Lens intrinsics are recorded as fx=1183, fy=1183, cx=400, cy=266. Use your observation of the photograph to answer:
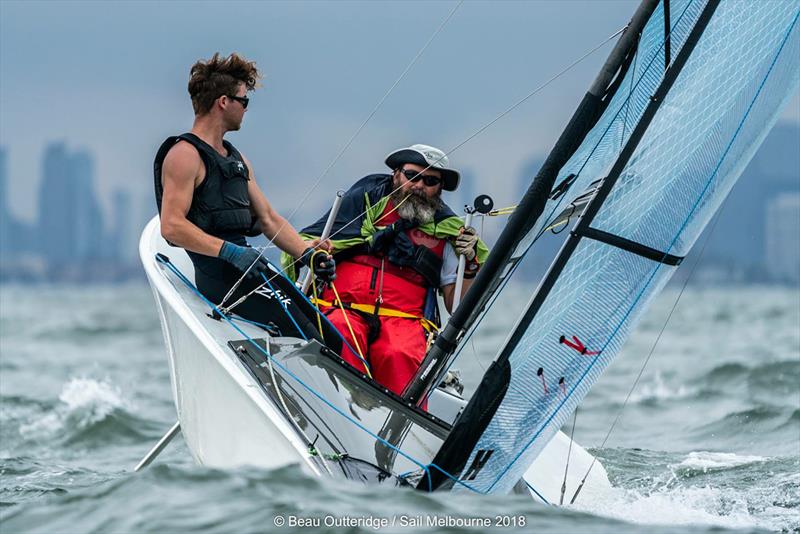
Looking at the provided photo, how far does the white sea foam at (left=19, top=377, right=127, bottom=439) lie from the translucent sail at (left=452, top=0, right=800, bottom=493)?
186 inches

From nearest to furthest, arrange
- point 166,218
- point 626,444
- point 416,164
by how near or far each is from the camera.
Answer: point 166,218 → point 416,164 → point 626,444

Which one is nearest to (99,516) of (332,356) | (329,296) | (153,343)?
(332,356)

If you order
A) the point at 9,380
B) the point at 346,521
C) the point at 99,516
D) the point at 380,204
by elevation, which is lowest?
the point at 9,380

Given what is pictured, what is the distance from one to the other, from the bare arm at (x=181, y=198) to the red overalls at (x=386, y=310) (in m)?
0.78

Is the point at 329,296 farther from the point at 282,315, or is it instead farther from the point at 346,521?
the point at 346,521

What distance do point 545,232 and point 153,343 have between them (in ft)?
50.5

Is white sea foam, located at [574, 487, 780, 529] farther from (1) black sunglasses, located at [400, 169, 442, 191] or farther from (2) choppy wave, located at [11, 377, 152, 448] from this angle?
(2) choppy wave, located at [11, 377, 152, 448]

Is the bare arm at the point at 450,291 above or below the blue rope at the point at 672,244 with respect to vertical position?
below

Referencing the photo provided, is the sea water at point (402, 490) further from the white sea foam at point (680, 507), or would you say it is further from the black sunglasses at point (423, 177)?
the black sunglasses at point (423, 177)

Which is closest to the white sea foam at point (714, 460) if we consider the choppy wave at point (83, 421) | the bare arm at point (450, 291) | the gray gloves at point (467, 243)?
the bare arm at point (450, 291)

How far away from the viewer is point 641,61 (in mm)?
3719

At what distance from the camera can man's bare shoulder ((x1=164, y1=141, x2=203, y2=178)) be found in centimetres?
400

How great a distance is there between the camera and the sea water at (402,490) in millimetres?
3389

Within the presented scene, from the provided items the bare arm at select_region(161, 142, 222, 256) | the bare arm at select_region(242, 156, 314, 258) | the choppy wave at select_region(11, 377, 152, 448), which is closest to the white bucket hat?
the bare arm at select_region(242, 156, 314, 258)
